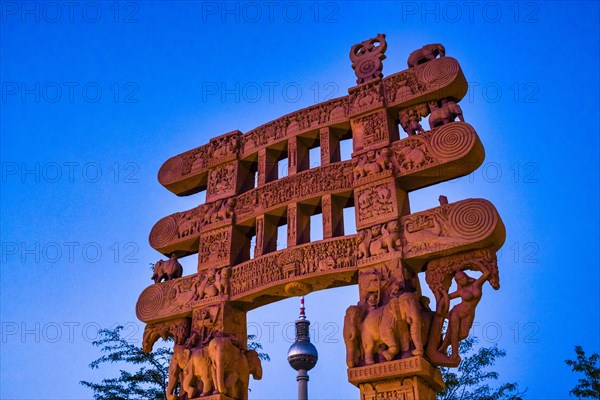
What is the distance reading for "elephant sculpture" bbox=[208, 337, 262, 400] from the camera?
8828 mm

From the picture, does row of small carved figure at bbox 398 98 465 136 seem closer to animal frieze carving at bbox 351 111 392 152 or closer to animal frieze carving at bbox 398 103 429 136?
animal frieze carving at bbox 398 103 429 136

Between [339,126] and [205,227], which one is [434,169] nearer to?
[339,126]

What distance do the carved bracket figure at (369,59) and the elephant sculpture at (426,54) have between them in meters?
0.52

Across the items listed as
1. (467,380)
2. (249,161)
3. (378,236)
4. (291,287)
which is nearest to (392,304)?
(378,236)

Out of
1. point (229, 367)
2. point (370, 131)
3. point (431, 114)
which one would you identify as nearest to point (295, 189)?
point (370, 131)

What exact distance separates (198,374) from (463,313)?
3.83 m

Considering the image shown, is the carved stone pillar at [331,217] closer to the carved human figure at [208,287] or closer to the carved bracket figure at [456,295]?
the carved bracket figure at [456,295]

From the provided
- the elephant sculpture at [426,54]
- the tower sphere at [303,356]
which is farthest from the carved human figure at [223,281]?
the tower sphere at [303,356]

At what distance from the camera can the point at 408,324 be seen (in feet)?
25.2

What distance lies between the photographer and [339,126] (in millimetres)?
9766

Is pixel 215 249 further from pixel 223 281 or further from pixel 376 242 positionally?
pixel 376 242

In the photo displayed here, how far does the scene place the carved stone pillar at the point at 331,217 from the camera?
8.97m

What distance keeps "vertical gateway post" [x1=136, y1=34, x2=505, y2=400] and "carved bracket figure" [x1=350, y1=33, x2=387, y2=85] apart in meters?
0.02

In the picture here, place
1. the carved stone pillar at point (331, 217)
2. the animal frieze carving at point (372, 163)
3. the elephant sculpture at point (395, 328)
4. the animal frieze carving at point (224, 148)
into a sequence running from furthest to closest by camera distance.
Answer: the animal frieze carving at point (224, 148) < the carved stone pillar at point (331, 217) < the animal frieze carving at point (372, 163) < the elephant sculpture at point (395, 328)
